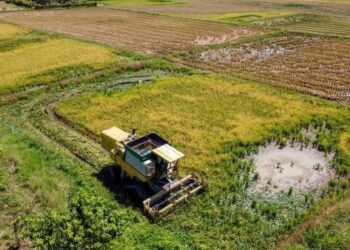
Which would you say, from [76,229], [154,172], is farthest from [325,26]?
[76,229]

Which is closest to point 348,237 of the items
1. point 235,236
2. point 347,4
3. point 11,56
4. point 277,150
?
point 235,236

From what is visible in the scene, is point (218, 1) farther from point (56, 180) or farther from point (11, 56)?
point (56, 180)

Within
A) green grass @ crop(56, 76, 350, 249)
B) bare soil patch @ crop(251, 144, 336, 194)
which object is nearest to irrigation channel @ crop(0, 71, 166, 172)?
green grass @ crop(56, 76, 350, 249)

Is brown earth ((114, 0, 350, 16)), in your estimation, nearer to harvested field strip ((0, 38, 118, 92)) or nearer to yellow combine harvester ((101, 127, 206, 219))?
harvested field strip ((0, 38, 118, 92))

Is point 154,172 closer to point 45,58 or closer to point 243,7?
point 45,58

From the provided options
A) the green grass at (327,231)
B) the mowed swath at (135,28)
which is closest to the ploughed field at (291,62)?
the mowed swath at (135,28)

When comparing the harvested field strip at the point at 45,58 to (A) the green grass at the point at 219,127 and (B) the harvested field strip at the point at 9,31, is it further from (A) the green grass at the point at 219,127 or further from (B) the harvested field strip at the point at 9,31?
(A) the green grass at the point at 219,127
